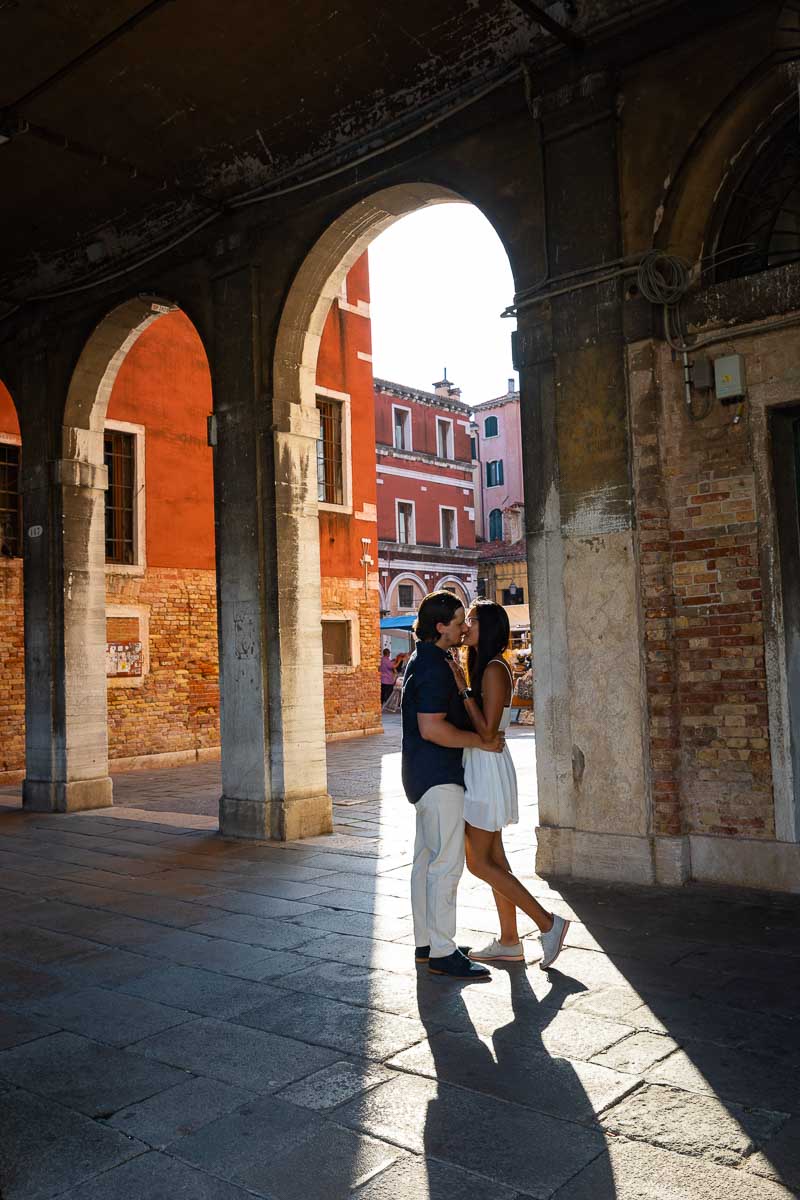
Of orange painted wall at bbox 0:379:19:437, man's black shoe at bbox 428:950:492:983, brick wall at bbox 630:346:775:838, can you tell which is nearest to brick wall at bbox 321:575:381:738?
orange painted wall at bbox 0:379:19:437

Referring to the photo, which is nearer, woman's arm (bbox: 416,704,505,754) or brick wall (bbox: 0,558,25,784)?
woman's arm (bbox: 416,704,505,754)

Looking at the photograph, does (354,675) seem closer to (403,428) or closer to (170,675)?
(170,675)

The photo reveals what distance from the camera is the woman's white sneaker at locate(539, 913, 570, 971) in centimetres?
462

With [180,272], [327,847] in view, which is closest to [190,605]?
[180,272]

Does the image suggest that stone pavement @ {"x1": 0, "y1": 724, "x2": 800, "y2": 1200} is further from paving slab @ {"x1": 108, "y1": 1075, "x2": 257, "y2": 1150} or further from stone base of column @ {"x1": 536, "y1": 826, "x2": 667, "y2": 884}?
stone base of column @ {"x1": 536, "y1": 826, "x2": 667, "y2": 884}

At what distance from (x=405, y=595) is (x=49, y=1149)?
35.3m

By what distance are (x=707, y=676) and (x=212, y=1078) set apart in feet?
12.4

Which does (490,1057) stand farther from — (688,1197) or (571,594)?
(571,594)

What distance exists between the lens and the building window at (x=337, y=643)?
707 inches

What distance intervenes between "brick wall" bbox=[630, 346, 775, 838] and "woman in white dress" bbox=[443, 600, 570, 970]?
168 cm

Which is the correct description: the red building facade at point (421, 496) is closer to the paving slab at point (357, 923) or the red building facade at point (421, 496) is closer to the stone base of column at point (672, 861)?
the stone base of column at point (672, 861)

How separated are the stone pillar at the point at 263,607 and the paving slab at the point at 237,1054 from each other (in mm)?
4282

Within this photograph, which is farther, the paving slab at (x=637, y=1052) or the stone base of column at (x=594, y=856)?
the stone base of column at (x=594, y=856)

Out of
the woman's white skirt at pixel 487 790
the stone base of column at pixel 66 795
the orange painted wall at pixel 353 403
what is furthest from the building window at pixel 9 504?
the woman's white skirt at pixel 487 790
